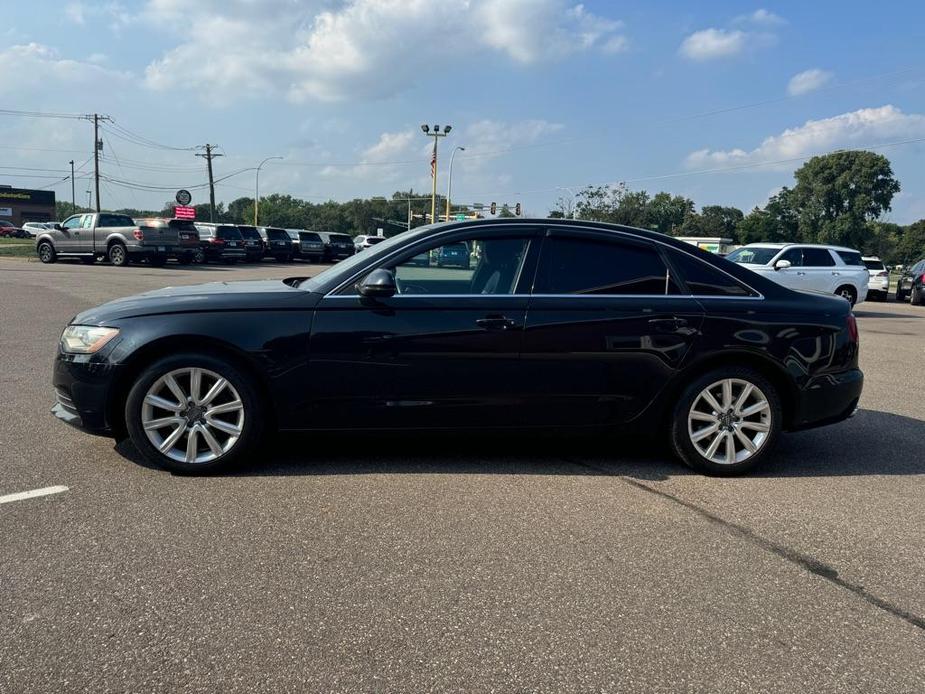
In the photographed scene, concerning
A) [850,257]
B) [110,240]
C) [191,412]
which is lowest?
[191,412]

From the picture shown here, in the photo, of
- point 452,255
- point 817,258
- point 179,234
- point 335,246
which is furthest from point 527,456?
point 335,246

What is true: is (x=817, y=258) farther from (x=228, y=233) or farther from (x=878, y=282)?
(x=228, y=233)

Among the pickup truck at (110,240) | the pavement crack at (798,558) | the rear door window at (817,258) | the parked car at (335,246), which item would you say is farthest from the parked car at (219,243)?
the pavement crack at (798,558)

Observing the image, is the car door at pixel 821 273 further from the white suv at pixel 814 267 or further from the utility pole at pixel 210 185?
the utility pole at pixel 210 185

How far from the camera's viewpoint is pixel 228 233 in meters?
32.4

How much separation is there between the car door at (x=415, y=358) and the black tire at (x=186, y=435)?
→ 0.33m

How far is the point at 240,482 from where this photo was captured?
13.9 feet

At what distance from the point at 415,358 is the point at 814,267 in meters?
16.4

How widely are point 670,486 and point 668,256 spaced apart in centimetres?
150

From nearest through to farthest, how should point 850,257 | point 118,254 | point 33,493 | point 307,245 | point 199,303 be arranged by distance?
point 33,493
point 199,303
point 850,257
point 118,254
point 307,245

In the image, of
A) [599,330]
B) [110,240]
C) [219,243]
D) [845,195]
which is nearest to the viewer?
[599,330]

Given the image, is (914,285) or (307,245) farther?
(307,245)

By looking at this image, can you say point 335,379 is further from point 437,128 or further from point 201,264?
point 437,128

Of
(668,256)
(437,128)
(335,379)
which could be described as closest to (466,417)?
(335,379)
